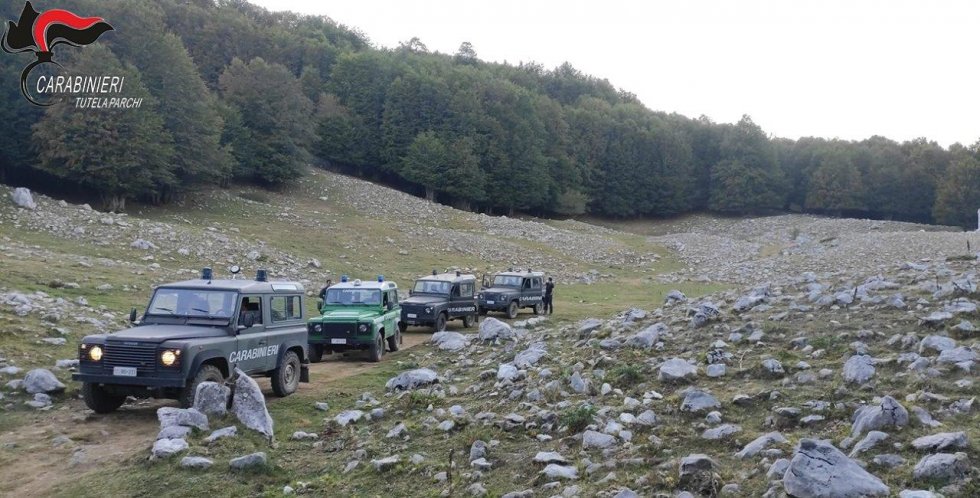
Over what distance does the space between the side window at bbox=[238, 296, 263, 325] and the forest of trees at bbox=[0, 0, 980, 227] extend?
3747 cm

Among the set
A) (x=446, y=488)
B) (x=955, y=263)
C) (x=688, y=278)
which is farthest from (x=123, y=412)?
(x=688, y=278)

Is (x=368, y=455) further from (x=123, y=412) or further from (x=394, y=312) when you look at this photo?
(x=394, y=312)

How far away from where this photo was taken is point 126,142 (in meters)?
46.7

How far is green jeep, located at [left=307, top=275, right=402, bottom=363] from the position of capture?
20.0m

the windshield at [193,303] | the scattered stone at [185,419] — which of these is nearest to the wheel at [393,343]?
the windshield at [193,303]

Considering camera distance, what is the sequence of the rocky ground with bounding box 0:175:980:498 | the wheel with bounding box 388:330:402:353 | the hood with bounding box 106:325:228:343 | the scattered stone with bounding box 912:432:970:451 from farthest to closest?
the wheel with bounding box 388:330:402:353
the hood with bounding box 106:325:228:343
the rocky ground with bounding box 0:175:980:498
the scattered stone with bounding box 912:432:970:451

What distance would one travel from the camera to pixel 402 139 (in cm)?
8831

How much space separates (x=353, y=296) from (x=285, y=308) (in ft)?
23.1

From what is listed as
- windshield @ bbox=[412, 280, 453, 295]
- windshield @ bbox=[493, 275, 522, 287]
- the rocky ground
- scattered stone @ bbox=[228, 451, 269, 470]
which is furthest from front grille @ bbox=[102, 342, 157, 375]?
windshield @ bbox=[493, 275, 522, 287]

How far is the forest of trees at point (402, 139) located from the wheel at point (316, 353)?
3229cm

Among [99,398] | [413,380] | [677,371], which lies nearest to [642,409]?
[677,371]

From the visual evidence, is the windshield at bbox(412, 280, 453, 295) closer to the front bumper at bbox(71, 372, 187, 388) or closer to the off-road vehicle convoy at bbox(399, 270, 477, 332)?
the off-road vehicle convoy at bbox(399, 270, 477, 332)

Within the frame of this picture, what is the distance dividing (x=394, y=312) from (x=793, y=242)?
69.0 metres

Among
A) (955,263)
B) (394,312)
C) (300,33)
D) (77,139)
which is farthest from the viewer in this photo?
(300,33)
